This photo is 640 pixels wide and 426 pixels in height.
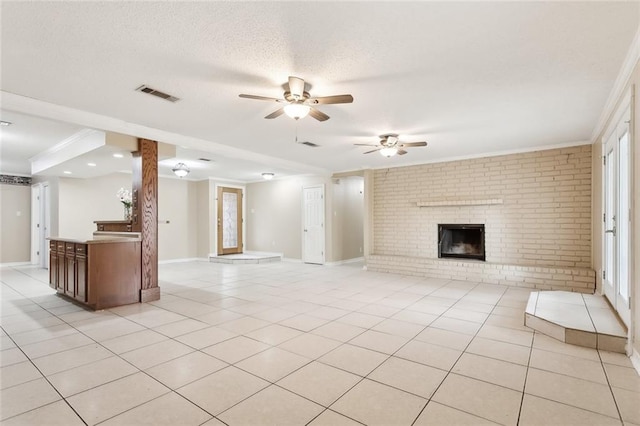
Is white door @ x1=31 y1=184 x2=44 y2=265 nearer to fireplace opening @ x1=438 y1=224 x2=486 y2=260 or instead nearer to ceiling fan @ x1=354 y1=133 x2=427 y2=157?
ceiling fan @ x1=354 y1=133 x2=427 y2=157

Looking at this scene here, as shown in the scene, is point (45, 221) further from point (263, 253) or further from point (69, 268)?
point (263, 253)

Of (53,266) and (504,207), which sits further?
(504,207)

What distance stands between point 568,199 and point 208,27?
617cm

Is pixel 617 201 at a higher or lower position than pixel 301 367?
higher

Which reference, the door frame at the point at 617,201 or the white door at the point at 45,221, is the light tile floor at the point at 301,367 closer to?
the door frame at the point at 617,201

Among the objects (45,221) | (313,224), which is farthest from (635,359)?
(45,221)

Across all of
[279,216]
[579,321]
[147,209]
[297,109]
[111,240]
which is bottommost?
[579,321]

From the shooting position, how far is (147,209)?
4715 mm

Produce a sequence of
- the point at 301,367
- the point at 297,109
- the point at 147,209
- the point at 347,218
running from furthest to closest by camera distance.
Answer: the point at 347,218, the point at 147,209, the point at 297,109, the point at 301,367

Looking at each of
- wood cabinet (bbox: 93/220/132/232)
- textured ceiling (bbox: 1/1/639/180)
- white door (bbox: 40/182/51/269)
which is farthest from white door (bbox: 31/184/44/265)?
textured ceiling (bbox: 1/1/639/180)

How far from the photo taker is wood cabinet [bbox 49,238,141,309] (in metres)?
4.16

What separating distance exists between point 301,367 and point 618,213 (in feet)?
13.0

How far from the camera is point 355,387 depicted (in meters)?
2.23

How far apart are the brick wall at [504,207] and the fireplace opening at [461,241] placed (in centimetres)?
13
